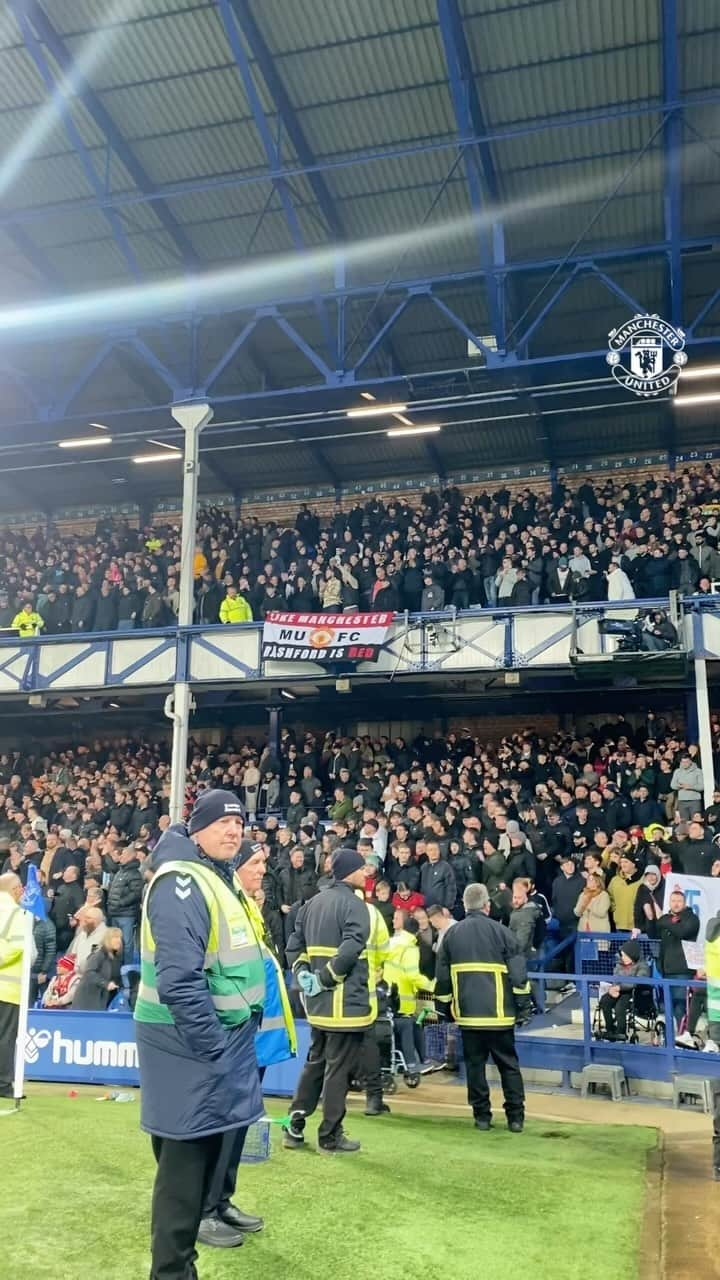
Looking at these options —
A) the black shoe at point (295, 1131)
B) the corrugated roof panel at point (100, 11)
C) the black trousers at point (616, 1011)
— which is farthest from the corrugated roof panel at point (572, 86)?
the black shoe at point (295, 1131)

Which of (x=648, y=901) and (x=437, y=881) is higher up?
(x=437, y=881)

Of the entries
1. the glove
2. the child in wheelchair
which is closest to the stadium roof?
the child in wheelchair

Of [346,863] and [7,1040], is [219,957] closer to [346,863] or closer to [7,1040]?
[346,863]

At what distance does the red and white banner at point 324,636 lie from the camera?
687 inches

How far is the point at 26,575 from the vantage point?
23.9 meters

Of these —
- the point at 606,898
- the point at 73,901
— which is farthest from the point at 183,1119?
the point at 73,901

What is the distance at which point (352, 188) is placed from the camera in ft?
57.2

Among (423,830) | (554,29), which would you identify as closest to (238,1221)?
(423,830)

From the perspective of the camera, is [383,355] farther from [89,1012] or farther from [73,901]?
[89,1012]

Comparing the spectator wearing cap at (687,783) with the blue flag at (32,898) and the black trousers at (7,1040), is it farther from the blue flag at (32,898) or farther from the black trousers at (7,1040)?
the black trousers at (7,1040)


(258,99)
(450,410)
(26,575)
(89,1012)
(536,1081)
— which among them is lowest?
(536,1081)

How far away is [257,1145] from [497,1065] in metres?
2.01

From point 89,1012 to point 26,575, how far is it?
1577 centimetres

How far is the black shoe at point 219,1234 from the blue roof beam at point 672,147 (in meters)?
14.7
